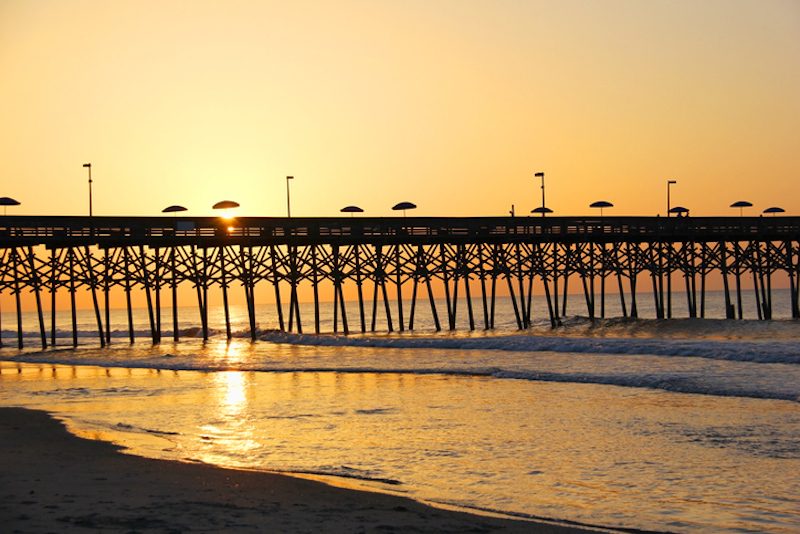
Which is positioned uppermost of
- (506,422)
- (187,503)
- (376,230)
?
(376,230)

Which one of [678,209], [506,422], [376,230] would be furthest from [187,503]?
[678,209]

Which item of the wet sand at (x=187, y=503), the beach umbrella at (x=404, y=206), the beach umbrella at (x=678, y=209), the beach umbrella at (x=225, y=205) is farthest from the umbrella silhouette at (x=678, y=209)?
the wet sand at (x=187, y=503)

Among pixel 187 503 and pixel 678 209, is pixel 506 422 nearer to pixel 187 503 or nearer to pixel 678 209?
pixel 187 503

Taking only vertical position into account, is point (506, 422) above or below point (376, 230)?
below

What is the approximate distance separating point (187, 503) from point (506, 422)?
18.4 ft

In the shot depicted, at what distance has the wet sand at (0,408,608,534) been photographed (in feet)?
19.8

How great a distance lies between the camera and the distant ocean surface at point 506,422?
717 cm

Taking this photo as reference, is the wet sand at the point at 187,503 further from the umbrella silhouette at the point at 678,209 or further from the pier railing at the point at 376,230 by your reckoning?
the umbrella silhouette at the point at 678,209

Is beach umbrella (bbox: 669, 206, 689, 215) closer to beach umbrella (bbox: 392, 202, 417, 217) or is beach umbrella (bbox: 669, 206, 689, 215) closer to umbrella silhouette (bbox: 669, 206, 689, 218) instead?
umbrella silhouette (bbox: 669, 206, 689, 218)

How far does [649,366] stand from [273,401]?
9762mm

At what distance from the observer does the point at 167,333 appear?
6116 centimetres

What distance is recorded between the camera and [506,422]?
36.5 feet

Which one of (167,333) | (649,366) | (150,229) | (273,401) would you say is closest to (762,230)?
(649,366)

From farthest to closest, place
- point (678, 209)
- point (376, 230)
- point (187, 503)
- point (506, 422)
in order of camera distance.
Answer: point (678, 209), point (376, 230), point (506, 422), point (187, 503)
